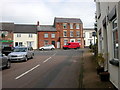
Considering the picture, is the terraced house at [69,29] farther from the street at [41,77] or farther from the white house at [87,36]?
the street at [41,77]

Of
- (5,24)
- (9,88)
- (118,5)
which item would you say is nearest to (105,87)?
(118,5)

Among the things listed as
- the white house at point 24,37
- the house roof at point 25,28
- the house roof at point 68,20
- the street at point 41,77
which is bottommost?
the street at point 41,77

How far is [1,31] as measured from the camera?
49375 mm

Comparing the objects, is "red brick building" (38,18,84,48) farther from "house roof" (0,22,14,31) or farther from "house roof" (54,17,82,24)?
"house roof" (0,22,14,31)

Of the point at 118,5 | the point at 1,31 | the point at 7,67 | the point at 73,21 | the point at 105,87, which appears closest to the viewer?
the point at 118,5

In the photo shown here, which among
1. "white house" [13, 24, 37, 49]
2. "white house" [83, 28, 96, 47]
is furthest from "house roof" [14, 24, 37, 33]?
"white house" [83, 28, 96, 47]

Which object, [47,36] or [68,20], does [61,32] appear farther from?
[68,20]

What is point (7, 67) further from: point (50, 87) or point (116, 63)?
point (116, 63)

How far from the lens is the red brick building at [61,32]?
52.9 metres

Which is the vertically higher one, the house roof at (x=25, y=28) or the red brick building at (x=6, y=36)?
the house roof at (x=25, y=28)

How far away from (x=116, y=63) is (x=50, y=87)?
9.61 feet

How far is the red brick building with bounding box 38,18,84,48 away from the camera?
52925 millimetres

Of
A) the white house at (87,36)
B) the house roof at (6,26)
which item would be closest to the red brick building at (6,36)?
the house roof at (6,26)

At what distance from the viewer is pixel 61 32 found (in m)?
55.9
